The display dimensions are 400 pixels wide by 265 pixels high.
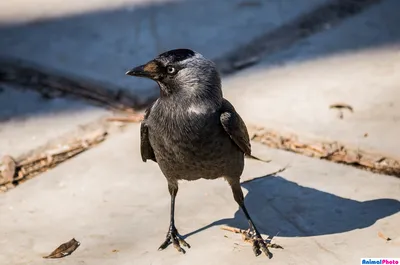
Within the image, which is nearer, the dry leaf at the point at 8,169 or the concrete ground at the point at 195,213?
the concrete ground at the point at 195,213

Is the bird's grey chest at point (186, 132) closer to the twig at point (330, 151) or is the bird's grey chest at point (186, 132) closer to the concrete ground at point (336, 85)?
the twig at point (330, 151)

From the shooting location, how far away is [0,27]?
561 centimetres

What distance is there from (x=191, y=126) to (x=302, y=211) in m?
0.70

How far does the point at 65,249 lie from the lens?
3.59 m

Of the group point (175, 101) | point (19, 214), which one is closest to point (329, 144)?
point (175, 101)

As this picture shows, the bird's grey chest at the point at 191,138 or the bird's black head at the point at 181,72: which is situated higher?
the bird's black head at the point at 181,72

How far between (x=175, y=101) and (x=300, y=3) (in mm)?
2258

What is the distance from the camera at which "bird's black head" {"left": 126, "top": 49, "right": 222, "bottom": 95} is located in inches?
141

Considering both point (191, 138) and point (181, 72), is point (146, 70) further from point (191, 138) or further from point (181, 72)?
point (191, 138)

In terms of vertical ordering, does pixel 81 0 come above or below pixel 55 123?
above

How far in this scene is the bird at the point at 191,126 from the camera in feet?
11.7

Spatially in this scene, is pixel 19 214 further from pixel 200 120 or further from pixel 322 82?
→ pixel 322 82

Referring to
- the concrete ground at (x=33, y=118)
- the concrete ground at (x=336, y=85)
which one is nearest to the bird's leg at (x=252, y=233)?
the concrete ground at (x=336, y=85)

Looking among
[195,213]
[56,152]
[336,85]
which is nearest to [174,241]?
[195,213]
